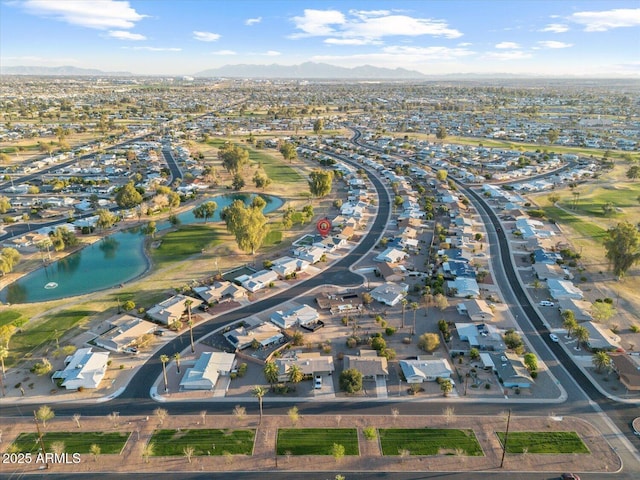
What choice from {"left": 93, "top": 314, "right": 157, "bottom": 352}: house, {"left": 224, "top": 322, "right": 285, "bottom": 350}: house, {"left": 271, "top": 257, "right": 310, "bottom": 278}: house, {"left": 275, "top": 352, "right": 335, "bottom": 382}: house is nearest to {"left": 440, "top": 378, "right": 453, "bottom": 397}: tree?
Result: {"left": 275, "top": 352, "right": 335, "bottom": 382}: house

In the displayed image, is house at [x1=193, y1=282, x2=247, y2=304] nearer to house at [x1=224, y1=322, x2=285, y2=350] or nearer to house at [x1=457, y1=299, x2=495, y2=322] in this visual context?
house at [x1=224, y1=322, x2=285, y2=350]

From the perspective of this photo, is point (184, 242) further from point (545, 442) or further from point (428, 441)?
point (545, 442)

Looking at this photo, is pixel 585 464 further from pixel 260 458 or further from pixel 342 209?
pixel 342 209

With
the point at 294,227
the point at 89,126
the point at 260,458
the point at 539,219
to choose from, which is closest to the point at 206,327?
the point at 260,458

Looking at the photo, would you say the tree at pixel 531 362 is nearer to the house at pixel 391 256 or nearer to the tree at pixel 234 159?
the house at pixel 391 256

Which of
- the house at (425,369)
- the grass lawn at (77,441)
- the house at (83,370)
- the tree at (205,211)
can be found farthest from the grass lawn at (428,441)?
the tree at (205,211)
